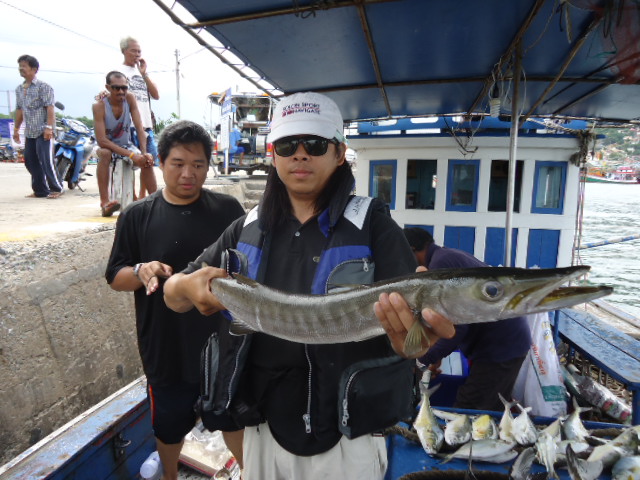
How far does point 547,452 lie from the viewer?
2.70 meters

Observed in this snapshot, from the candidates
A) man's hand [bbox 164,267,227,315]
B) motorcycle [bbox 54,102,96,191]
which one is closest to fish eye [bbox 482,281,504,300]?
man's hand [bbox 164,267,227,315]

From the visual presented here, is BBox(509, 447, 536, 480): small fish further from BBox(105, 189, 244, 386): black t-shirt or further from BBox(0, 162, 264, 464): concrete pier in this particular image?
BBox(0, 162, 264, 464): concrete pier

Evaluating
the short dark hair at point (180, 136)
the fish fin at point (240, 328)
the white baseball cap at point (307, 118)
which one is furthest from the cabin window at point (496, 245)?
the fish fin at point (240, 328)

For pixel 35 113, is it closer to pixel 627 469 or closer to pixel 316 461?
pixel 316 461

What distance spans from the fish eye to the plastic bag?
314 cm

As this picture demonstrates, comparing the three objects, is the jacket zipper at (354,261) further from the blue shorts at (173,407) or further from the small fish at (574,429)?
the small fish at (574,429)

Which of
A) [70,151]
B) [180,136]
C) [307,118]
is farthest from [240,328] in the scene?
[70,151]

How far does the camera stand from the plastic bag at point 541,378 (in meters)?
3.89

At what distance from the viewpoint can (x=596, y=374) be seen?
5984 millimetres

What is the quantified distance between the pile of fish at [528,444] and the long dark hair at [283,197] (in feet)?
6.51

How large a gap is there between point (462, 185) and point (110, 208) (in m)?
6.34

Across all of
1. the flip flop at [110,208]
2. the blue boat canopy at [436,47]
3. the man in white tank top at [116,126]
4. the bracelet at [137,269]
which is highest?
the blue boat canopy at [436,47]

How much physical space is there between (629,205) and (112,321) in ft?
149

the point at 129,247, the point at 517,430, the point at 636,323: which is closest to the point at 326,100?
the point at 129,247
